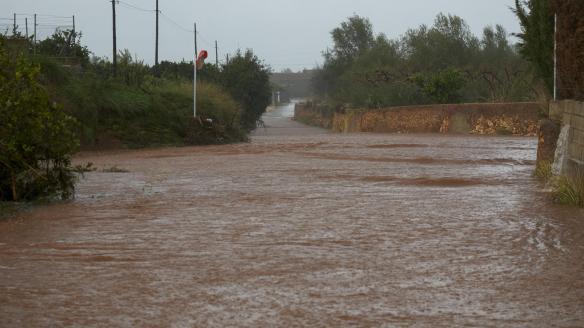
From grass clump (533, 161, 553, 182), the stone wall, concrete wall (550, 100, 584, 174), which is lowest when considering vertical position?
the stone wall

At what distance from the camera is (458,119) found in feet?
104

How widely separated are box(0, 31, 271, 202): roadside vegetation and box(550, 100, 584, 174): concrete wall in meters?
7.00

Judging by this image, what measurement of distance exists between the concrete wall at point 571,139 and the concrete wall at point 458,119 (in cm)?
1458

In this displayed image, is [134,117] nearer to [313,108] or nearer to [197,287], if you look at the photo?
[197,287]

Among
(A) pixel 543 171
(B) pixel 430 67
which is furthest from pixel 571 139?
(B) pixel 430 67

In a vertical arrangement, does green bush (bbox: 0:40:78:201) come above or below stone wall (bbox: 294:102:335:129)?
above

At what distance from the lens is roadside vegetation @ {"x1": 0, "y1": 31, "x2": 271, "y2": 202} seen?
1202 centimetres

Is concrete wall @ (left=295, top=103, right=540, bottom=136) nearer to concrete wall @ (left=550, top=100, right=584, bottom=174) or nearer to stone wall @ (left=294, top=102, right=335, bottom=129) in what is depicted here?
concrete wall @ (left=550, top=100, right=584, bottom=174)

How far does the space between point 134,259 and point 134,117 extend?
1915 cm

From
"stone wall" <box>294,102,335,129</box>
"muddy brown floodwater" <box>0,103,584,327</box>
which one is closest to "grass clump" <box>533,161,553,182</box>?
"muddy brown floodwater" <box>0,103,584,327</box>

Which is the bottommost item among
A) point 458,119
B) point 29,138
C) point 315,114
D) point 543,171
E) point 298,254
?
point 315,114

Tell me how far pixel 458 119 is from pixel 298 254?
24.6 m

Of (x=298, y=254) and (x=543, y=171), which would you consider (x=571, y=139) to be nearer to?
(x=543, y=171)

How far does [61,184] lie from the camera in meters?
12.5
